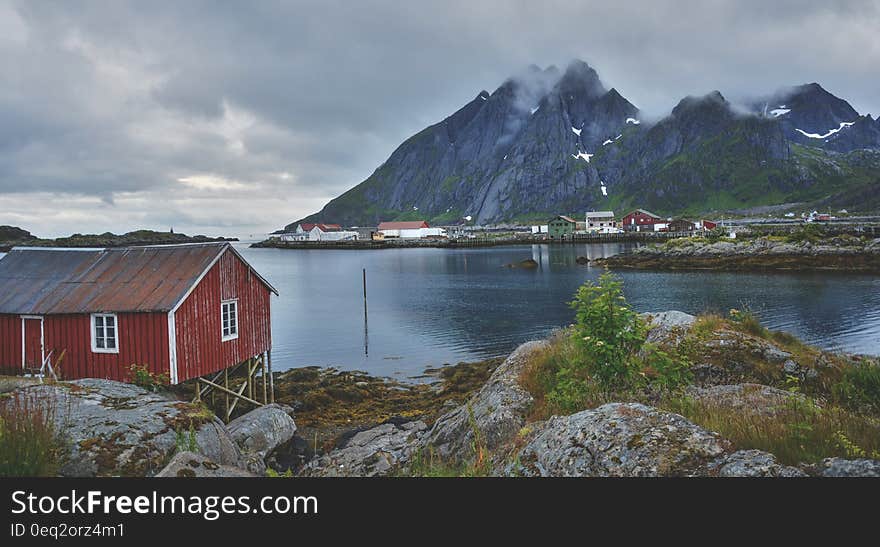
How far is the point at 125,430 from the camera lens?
28.2 feet

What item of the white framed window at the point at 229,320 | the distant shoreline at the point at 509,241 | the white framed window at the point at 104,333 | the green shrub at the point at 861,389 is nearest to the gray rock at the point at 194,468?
the green shrub at the point at 861,389

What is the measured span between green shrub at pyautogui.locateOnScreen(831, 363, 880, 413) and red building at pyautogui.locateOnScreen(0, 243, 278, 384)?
740 inches

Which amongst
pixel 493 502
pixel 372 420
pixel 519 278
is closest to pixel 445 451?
pixel 493 502

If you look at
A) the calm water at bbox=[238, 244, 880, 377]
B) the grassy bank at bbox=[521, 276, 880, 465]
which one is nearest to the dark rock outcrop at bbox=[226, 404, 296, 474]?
the grassy bank at bbox=[521, 276, 880, 465]

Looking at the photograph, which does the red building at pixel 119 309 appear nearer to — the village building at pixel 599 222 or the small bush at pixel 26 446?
the small bush at pixel 26 446

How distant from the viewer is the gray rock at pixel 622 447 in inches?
211

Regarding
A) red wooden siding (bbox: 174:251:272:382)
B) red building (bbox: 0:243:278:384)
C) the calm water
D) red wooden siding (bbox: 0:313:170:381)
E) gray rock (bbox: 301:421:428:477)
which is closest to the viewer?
gray rock (bbox: 301:421:428:477)

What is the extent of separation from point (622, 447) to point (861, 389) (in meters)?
6.15

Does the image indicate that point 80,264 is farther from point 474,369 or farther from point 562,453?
point 562,453

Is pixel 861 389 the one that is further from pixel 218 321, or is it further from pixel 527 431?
pixel 218 321

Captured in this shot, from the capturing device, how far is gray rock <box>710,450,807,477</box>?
4.61m

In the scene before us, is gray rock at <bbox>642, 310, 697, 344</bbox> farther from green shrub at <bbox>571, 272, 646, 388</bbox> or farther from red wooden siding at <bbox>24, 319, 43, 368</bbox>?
red wooden siding at <bbox>24, 319, 43, 368</bbox>

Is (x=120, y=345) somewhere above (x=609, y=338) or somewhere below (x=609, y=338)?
below

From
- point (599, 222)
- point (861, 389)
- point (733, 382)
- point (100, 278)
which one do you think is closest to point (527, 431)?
point (861, 389)
